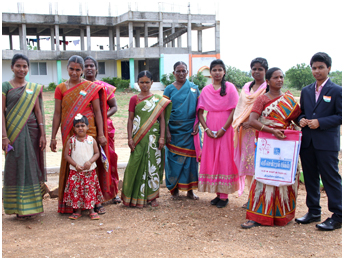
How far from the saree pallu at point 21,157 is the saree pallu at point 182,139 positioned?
189cm

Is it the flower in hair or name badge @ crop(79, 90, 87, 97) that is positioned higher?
name badge @ crop(79, 90, 87, 97)

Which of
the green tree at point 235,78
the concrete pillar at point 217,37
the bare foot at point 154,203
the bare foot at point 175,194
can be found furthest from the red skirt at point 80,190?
the concrete pillar at point 217,37

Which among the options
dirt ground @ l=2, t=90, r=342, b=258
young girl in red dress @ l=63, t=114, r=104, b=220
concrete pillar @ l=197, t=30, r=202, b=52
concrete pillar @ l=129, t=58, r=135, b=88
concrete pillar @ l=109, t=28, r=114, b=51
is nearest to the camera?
dirt ground @ l=2, t=90, r=342, b=258

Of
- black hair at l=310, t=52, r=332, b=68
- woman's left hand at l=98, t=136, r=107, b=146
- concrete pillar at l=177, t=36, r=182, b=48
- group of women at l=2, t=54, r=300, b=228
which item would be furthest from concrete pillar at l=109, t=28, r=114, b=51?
black hair at l=310, t=52, r=332, b=68

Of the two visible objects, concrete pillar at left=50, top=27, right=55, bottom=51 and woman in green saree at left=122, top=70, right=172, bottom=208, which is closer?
woman in green saree at left=122, top=70, right=172, bottom=208

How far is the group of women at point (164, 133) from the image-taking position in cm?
401

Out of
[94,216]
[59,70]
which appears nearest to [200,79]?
[59,70]

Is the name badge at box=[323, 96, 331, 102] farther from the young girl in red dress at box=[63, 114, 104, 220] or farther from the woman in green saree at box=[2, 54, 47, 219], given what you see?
the woman in green saree at box=[2, 54, 47, 219]

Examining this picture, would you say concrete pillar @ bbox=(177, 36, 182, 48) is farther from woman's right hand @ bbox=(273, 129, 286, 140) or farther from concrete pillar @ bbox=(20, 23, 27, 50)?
woman's right hand @ bbox=(273, 129, 286, 140)

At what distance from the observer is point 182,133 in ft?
16.4

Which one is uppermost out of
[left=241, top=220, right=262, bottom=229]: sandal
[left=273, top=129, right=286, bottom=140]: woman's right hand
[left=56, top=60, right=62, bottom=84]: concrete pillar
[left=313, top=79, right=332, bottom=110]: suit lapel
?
[left=56, top=60, right=62, bottom=84]: concrete pillar

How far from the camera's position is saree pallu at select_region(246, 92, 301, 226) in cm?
392

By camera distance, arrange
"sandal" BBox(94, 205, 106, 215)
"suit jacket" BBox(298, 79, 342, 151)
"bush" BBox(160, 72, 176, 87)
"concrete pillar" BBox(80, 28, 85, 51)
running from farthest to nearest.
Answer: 1. "concrete pillar" BBox(80, 28, 85, 51)
2. "bush" BBox(160, 72, 176, 87)
3. "sandal" BBox(94, 205, 106, 215)
4. "suit jacket" BBox(298, 79, 342, 151)

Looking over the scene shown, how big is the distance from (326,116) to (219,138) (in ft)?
5.03
